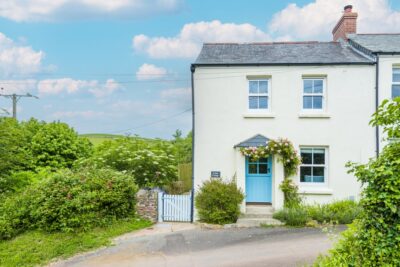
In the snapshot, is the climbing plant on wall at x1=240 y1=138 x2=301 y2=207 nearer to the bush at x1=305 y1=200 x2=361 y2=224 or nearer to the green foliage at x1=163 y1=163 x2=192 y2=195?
the bush at x1=305 y1=200 x2=361 y2=224

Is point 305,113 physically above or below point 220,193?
above

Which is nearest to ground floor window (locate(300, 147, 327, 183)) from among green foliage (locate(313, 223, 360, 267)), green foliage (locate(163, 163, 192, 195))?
green foliage (locate(163, 163, 192, 195))

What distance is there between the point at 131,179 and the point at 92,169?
1.48 meters

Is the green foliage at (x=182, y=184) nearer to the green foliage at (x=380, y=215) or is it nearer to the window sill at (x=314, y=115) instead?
the window sill at (x=314, y=115)

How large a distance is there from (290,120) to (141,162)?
259 inches

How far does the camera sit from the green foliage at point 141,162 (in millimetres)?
13156

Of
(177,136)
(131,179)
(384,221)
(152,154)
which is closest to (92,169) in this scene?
(131,179)

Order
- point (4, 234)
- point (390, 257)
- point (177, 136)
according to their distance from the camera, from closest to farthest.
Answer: point (390, 257)
point (4, 234)
point (177, 136)

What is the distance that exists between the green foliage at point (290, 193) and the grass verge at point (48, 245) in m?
6.04

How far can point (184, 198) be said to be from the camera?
1155 cm

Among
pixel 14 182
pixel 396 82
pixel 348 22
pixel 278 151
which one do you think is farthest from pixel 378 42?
pixel 14 182

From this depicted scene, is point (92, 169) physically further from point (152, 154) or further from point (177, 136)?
point (177, 136)

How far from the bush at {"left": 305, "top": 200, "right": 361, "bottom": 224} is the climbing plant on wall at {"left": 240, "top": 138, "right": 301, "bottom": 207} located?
704mm

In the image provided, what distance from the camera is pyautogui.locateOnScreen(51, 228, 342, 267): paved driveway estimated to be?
7465 millimetres
